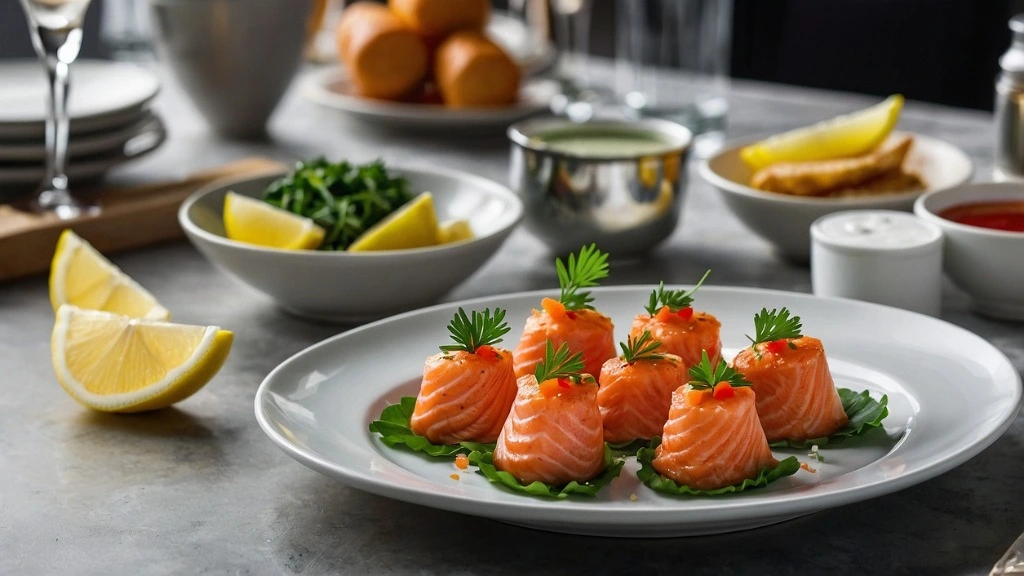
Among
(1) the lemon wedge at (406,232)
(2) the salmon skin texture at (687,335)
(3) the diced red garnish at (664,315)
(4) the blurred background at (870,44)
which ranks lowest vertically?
(4) the blurred background at (870,44)

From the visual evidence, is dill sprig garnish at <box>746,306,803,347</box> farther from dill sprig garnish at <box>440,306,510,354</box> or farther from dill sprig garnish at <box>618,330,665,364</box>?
dill sprig garnish at <box>440,306,510,354</box>

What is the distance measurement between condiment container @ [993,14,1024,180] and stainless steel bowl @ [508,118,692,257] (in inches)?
23.5

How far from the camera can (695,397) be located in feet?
4.19

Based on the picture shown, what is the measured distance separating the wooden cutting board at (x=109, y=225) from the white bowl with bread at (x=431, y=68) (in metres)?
0.57

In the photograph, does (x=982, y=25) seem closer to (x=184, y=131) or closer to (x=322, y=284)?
(x=184, y=131)

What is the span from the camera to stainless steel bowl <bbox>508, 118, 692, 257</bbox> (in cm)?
214

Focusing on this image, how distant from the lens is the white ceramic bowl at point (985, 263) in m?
1.84

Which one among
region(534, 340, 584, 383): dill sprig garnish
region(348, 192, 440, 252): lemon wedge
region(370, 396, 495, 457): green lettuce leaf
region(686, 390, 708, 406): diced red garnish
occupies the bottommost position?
region(370, 396, 495, 457): green lettuce leaf

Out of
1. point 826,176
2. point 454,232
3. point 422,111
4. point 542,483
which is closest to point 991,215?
point 826,176

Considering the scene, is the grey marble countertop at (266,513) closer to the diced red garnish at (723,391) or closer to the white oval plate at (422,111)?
the diced red garnish at (723,391)

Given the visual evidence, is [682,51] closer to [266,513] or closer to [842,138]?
[842,138]

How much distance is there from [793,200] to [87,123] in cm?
143

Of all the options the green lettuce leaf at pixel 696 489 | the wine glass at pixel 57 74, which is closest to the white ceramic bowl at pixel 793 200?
the green lettuce leaf at pixel 696 489

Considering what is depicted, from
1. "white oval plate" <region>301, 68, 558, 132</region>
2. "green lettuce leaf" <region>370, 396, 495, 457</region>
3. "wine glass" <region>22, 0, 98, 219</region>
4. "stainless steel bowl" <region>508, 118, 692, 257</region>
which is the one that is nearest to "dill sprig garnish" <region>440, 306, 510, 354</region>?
"green lettuce leaf" <region>370, 396, 495, 457</region>
